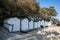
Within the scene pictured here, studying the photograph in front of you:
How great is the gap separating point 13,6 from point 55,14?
89.2ft

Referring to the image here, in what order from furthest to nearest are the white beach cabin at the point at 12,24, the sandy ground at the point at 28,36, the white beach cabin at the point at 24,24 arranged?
the white beach cabin at the point at 24,24, the white beach cabin at the point at 12,24, the sandy ground at the point at 28,36

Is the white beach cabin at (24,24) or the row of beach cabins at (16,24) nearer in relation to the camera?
the row of beach cabins at (16,24)

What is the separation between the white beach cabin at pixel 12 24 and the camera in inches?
699

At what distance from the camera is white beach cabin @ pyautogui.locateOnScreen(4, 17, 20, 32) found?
58.3ft

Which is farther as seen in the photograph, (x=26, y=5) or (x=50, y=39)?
(x=26, y=5)

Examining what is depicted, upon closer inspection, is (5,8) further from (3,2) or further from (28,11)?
(28,11)

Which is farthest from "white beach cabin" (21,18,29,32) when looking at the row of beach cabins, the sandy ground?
the sandy ground

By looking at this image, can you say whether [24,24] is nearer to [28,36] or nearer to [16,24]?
[16,24]

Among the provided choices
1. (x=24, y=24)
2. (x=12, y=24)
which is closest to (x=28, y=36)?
(x=12, y=24)

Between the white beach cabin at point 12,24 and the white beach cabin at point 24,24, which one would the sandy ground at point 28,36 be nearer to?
the white beach cabin at point 12,24

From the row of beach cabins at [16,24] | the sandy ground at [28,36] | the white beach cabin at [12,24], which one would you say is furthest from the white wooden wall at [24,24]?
the sandy ground at [28,36]

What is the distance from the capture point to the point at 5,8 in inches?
731

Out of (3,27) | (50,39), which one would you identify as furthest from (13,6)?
(50,39)

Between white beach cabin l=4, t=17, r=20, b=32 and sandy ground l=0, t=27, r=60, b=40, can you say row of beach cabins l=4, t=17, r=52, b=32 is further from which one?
sandy ground l=0, t=27, r=60, b=40
